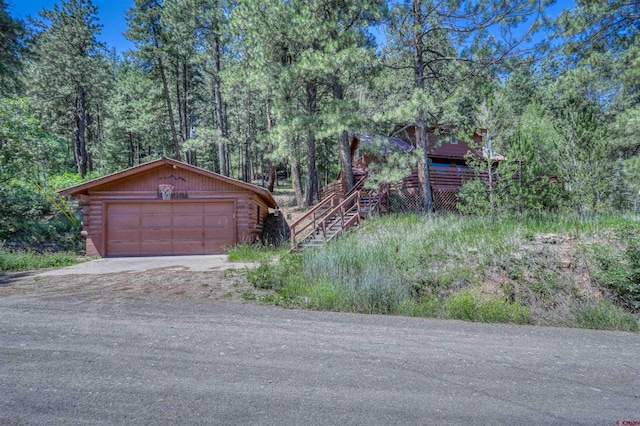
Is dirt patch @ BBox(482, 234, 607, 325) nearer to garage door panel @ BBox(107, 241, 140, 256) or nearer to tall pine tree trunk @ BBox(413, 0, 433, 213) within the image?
tall pine tree trunk @ BBox(413, 0, 433, 213)

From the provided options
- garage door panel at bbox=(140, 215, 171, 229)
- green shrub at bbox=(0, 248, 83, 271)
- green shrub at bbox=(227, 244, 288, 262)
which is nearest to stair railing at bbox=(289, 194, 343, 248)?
green shrub at bbox=(227, 244, 288, 262)

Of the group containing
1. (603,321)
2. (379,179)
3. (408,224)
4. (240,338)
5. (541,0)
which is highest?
(541,0)

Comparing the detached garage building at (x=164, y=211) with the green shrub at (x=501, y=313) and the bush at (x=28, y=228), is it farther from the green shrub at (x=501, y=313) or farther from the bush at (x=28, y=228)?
the green shrub at (x=501, y=313)

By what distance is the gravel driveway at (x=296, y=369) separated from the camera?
238cm

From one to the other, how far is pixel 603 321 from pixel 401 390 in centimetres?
437

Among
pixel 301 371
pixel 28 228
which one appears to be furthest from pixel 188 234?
pixel 301 371

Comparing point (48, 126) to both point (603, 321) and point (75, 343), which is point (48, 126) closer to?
point (75, 343)

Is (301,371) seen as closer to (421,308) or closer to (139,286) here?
(421,308)

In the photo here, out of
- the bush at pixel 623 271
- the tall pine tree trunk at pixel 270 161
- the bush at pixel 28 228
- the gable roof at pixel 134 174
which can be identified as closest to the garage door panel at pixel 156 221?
the gable roof at pixel 134 174

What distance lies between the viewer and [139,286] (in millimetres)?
6629

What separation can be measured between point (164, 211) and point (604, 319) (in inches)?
533

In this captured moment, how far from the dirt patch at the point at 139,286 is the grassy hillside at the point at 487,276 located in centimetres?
70

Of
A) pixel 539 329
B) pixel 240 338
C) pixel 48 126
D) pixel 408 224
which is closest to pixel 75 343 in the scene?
pixel 240 338

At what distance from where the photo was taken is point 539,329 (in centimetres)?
470
